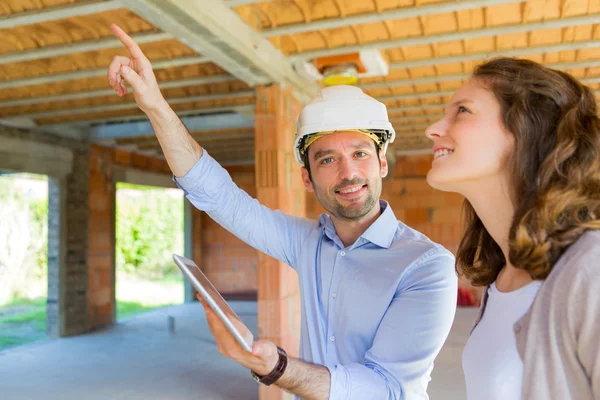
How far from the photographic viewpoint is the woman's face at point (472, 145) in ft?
3.54

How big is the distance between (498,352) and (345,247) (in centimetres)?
67

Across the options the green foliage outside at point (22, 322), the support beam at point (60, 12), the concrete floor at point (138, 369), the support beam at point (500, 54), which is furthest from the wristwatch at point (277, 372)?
the green foliage outside at point (22, 322)

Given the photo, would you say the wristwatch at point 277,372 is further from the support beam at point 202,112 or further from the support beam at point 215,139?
the support beam at point 215,139

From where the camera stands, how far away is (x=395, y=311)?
1312 mm

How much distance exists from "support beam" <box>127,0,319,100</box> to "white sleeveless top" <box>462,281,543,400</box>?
6.57 feet

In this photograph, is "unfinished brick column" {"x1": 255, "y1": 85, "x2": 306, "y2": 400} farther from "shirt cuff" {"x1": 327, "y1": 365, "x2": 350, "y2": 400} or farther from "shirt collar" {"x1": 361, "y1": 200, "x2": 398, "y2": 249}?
"shirt cuff" {"x1": 327, "y1": 365, "x2": 350, "y2": 400}

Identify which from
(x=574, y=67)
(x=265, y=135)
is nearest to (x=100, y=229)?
(x=265, y=135)

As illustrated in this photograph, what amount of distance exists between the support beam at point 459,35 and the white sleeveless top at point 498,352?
2.60 metres

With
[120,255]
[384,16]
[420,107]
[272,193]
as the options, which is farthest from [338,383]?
[120,255]

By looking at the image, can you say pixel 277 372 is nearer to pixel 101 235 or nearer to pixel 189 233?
→ pixel 101 235

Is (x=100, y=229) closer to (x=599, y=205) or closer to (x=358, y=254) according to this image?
(x=358, y=254)

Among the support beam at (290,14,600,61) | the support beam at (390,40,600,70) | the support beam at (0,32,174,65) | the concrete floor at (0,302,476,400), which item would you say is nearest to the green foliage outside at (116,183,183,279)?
the concrete floor at (0,302,476,400)

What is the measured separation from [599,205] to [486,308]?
370 mm

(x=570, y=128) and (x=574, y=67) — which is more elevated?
(x=574, y=67)
